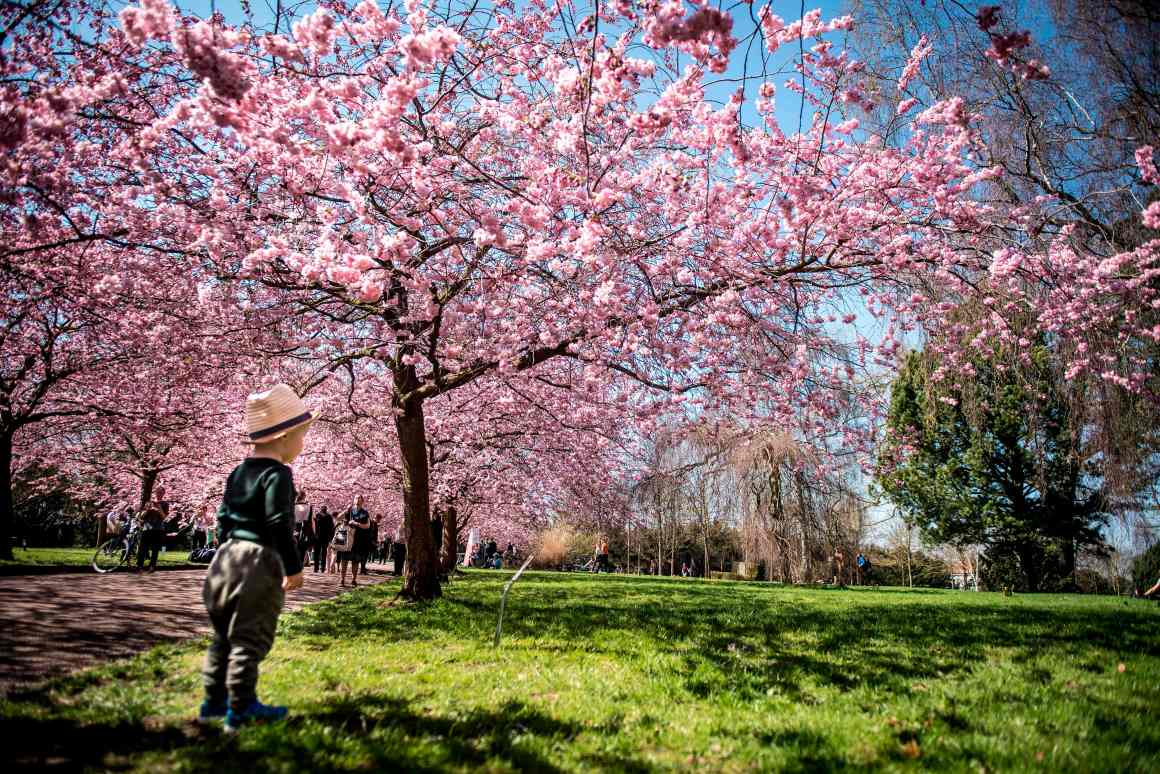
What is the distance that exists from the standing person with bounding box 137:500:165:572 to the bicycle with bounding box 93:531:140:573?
0.81 ft

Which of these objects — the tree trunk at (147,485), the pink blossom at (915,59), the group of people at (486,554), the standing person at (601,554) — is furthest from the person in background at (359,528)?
the group of people at (486,554)

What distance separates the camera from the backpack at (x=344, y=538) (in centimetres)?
1334

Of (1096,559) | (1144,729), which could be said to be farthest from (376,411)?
(1096,559)

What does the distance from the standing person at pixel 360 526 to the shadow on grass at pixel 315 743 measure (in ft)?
31.0

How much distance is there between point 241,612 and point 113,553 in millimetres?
13460

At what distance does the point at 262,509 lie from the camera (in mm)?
3209

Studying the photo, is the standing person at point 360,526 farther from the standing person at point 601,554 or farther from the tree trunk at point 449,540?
the standing person at point 601,554

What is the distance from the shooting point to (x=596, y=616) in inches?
315

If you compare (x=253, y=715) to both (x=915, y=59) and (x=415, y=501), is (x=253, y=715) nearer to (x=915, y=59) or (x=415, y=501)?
(x=415, y=501)

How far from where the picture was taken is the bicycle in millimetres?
12812

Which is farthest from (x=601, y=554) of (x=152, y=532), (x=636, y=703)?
(x=636, y=703)

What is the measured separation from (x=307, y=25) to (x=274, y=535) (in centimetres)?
397

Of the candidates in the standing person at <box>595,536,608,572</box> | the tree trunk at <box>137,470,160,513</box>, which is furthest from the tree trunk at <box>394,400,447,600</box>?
the standing person at <box>595,536,608,572</box>

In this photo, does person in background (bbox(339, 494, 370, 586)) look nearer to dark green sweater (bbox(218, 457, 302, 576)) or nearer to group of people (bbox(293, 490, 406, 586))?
group of people (bbox(293, 490, 406, 586))
